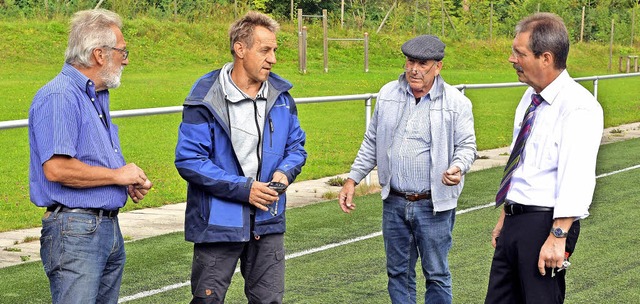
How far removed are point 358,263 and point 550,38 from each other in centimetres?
428

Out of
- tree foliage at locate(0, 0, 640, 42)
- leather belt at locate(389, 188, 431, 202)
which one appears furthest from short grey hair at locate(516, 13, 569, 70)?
tree foliage at locate(0, 0, 640, 42)

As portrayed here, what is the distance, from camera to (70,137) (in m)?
4.71

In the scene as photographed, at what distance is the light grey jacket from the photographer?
244 inches

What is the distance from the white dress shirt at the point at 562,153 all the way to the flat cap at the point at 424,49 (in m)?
1.34

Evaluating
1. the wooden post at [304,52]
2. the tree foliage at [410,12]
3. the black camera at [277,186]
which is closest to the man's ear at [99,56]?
the black camera at [277,186]

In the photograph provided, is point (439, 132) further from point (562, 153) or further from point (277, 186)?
point (562, 153)

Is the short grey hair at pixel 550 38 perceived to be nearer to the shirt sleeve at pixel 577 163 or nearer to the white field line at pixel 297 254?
the shirt sleeve at pixel 577 163

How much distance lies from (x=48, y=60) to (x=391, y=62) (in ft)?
46.1

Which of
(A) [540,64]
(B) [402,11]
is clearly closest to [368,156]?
(A) [540,64]

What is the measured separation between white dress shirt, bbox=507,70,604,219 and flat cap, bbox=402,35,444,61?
134 centimetres

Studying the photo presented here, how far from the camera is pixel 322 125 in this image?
2248 cm

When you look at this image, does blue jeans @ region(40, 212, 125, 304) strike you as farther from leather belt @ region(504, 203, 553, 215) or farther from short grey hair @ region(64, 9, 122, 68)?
leather belt @ region(504, 203, 553, 215)

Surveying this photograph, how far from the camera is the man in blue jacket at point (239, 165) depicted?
532 centimetres

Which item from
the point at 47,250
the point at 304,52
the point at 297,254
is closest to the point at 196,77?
the point at 304,52
